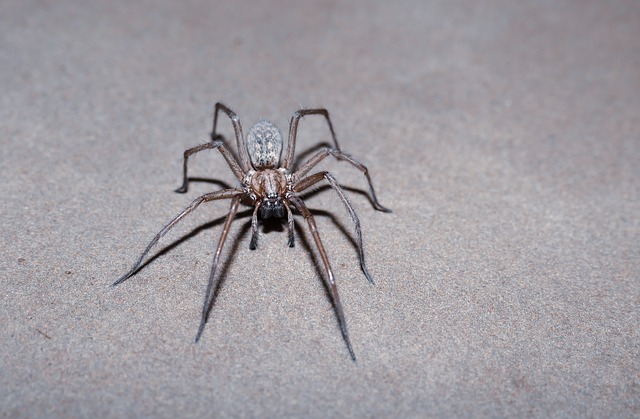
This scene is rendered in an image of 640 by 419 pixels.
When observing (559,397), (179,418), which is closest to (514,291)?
(559,397)

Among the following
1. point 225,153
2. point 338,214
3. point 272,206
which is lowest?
point 338,214

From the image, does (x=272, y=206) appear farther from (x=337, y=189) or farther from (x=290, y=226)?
(x=337, y=189)

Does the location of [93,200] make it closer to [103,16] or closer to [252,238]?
[252,238]

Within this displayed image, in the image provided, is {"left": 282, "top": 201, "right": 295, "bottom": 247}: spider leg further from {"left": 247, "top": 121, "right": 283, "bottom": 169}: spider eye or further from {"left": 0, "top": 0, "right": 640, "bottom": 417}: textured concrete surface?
{"left": 247, "top": 121, "right": 283, "bottom": 169}: spider eye

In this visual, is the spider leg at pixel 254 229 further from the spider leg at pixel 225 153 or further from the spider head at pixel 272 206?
the spider leg at pixel 225 153

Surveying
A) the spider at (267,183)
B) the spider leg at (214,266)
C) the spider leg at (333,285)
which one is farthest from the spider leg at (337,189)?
the spider leg at (214,266)

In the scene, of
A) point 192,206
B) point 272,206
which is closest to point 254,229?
point 272,206
